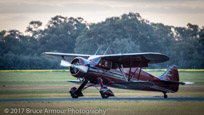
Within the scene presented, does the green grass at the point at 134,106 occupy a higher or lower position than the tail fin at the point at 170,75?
lower

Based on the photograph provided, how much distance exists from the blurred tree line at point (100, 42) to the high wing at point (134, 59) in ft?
198

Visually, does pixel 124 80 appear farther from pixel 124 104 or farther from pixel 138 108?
pixel 138 108

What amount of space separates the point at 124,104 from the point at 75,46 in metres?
91.7

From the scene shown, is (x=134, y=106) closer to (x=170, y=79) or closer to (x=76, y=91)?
(x=76, y=91)

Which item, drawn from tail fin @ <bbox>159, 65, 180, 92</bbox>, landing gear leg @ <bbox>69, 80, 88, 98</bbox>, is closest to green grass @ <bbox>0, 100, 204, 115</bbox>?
landing gear leg @ <bbox>69, 80, 88, 98</bbox>

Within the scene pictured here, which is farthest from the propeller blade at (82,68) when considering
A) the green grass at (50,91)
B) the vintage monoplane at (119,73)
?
the green grass at (50,91)

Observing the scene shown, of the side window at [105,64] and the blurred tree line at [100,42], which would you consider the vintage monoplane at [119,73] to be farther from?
the blurred tree line at [100,42]

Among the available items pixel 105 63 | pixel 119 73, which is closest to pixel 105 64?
pixel 105 63

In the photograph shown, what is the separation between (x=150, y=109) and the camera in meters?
17.8

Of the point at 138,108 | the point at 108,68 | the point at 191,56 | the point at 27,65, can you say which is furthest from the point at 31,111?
the point at 191,56

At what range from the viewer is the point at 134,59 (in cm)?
2266

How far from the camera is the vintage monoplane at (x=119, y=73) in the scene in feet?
70.8

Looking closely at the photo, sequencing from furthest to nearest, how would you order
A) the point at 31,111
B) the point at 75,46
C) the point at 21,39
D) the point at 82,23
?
the point at 82,23 → the point at 21,39 → the point at 75,46 → the point at 31,111

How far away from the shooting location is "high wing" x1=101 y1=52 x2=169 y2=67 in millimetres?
21797
